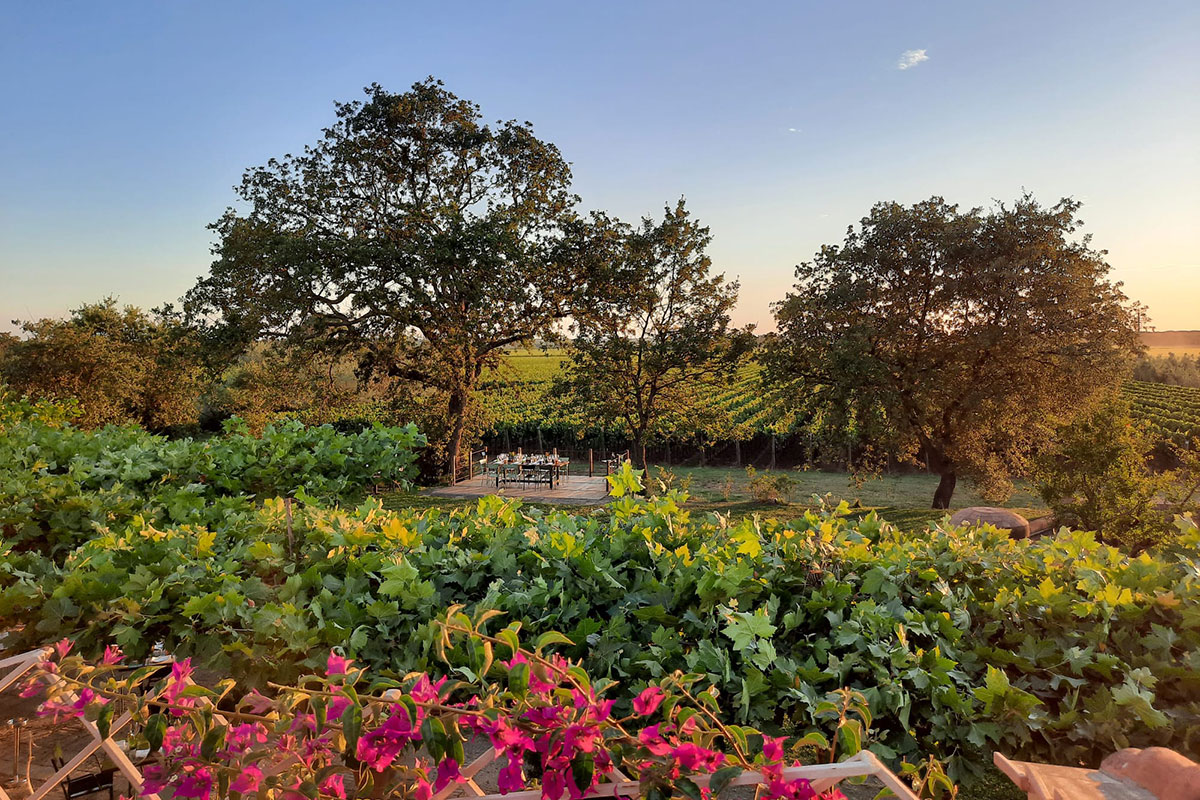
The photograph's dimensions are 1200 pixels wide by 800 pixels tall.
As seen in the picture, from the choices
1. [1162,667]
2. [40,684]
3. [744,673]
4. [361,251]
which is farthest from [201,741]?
[361,251]

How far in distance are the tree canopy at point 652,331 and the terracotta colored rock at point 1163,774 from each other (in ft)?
57.4

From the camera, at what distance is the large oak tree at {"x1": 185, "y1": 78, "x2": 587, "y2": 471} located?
17.4 metres

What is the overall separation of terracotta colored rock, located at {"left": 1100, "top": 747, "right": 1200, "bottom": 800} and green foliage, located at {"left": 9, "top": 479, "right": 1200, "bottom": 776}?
A: 0.71 metres

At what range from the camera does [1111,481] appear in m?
12.6

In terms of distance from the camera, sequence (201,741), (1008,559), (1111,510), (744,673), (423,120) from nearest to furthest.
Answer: (201,741)
(744,673)
(1008,559)
(1111,510)
(423,120)

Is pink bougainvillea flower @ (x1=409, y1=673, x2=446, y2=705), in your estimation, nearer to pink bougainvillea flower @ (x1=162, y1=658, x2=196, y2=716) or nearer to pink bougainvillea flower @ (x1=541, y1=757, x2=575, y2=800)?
pink bougainvillea flower @ (x1=541, y1=757, x2=575, y2=800)

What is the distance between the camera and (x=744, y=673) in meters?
2.44

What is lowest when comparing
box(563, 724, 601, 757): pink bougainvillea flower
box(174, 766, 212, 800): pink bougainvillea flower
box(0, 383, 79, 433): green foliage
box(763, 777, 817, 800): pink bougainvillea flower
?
box(174, 766, 212, 800): pink bougainvillea flower

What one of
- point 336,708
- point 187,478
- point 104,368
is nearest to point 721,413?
point 187,478

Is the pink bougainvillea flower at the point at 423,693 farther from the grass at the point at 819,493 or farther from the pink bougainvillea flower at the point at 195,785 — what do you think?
the grass at the point at 819,493

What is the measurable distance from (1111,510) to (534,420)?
80.1ft

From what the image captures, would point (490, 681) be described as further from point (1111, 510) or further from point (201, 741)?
point (1111, 510)

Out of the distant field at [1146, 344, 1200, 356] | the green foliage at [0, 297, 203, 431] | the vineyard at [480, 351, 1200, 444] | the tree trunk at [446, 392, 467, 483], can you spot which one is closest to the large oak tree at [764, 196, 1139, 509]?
the vineyard at [480, 351, 1200, 444]

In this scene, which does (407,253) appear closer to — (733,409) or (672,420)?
(672,420)
